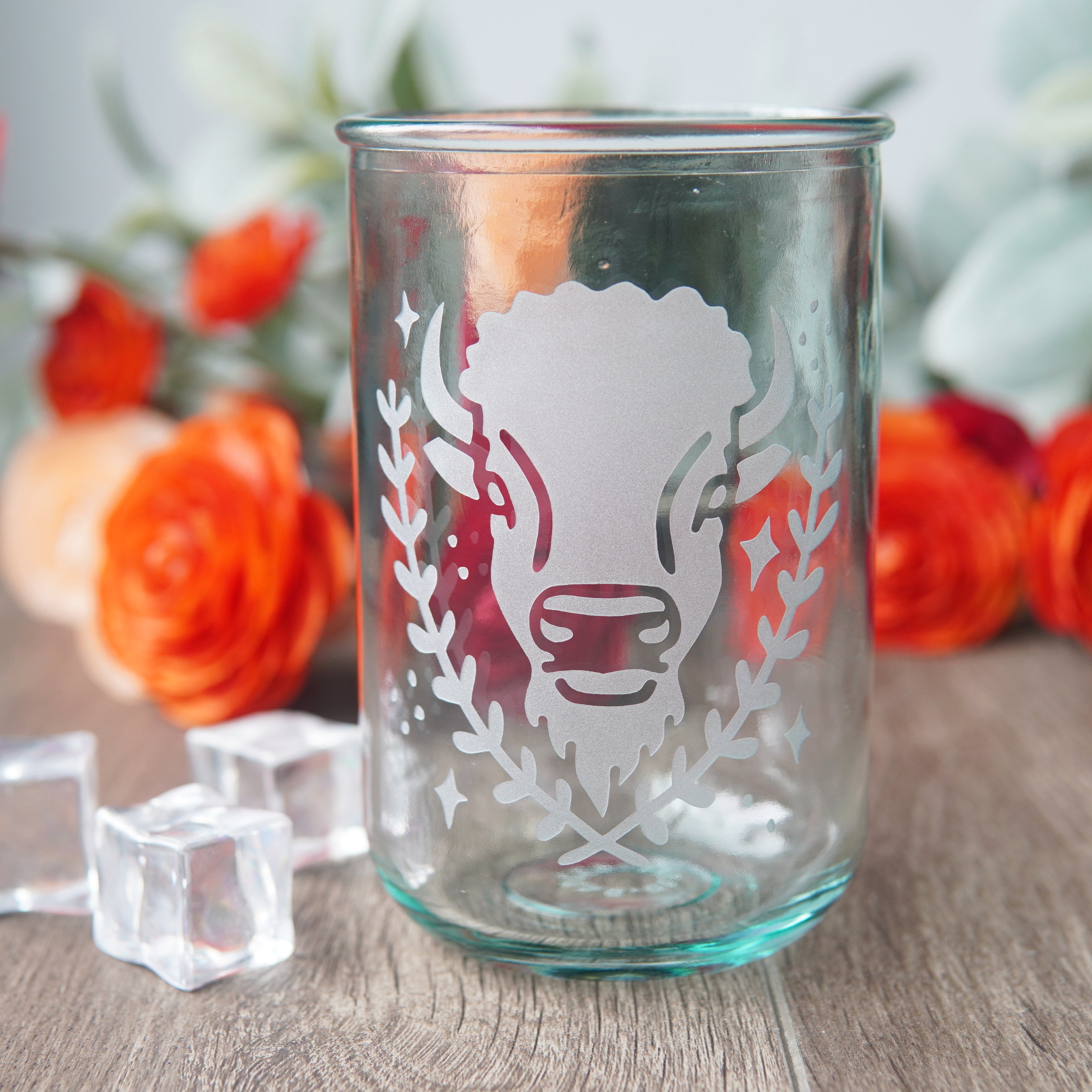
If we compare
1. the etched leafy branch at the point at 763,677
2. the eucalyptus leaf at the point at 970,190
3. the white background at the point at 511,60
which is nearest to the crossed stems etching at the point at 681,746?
the etched leafy branch at the point at 763,677

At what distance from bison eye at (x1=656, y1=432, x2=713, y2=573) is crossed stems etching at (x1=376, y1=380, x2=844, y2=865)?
0.03 metres

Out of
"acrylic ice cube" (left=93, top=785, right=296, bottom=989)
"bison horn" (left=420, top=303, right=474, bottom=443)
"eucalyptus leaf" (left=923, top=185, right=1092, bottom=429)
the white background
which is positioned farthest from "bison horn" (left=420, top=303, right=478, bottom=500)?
the white background

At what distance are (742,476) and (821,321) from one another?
1.6 inches

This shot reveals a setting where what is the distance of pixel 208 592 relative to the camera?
0.52 m

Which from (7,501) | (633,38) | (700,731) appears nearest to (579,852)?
(700,731)

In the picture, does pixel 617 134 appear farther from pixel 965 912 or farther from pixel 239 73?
pixel 239 73

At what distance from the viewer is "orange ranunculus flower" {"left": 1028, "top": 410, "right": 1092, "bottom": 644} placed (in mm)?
555

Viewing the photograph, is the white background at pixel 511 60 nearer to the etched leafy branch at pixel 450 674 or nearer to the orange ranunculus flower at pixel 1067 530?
the orange ranunculus flower at pixel 1067 530

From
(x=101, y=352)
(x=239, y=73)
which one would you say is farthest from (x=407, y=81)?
(x=101, y=352)

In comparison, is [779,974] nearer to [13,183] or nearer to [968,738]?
[968,738]

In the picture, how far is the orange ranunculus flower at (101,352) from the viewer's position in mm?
662

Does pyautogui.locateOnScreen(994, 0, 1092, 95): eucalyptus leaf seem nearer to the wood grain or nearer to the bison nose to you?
the wood grain

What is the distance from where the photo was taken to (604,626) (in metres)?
0.31

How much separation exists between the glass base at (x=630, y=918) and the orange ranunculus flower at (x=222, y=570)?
20 centimetres
